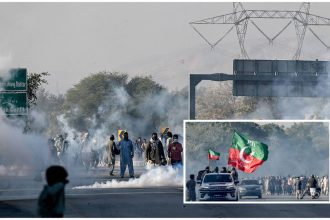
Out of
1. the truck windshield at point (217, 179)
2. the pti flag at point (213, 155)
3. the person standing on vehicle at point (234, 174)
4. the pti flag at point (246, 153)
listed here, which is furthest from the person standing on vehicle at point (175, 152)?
the pti flag at point (246, 153)

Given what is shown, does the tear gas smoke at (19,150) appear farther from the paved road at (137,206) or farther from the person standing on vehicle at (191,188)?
the person standing on vehicle at (191,188)

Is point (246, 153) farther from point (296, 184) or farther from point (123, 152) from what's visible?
point (123, 152)

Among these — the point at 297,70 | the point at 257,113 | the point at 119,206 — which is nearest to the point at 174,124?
the point at 257,113

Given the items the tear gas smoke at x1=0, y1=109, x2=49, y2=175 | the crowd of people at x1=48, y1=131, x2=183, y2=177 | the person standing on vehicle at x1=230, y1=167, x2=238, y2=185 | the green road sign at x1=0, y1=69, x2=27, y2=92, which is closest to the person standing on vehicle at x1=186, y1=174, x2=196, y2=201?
the person standing on vehicle at x1=230, y1=167, x2=238, y2=185

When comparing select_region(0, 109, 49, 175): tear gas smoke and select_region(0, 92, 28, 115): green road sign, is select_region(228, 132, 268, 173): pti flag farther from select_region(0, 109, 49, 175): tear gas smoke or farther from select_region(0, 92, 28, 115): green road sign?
select_region(0, 109, 49, 175): tear gas smoke

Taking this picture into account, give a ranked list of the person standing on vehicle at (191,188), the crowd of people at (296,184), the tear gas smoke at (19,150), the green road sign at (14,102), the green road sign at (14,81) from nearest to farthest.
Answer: the crowd of people at (296,184) < the person standing on vehicle at (191,188) < the green road sign at (14,81) < the green road sign at (14,102) < the tear gas smoke at (19,150)

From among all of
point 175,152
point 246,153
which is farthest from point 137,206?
point 175,152
